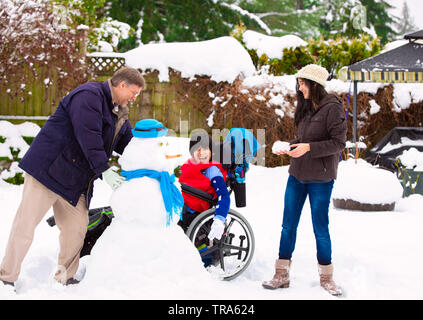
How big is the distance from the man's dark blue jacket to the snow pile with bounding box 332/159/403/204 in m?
3.93

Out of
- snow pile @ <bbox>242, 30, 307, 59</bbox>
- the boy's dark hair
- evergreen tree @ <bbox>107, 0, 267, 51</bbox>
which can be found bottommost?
the boy's dark hair

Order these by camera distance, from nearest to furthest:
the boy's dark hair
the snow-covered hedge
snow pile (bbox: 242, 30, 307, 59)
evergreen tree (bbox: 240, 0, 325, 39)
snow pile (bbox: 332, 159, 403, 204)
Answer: the boy's dark hair < snow pile (bbox: 332, 159, 403, 204) < the snow-covered hedge < snow pile (bbox: 242, 30, 307, 59) < evergreen tree (bbox: 240, 0, 325, 39)

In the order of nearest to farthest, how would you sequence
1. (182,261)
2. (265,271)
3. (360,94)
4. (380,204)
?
(182,261)
(265,271)
(380,204)
(360,94)

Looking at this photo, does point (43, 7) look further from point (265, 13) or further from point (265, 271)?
point (265, 13)

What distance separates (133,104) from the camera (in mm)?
8719

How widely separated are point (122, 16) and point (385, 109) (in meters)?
9.91

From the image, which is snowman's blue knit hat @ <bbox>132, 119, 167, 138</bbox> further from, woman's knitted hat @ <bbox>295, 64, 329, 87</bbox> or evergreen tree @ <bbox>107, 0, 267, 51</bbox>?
evergreen tree @ <bbox>107, 0, 267, 51</bbox>

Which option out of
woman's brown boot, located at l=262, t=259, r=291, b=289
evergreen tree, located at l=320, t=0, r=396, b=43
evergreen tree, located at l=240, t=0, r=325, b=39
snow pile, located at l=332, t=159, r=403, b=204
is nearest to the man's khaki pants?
woman's brown boot, located at l=262, t=259, r=291, b=289

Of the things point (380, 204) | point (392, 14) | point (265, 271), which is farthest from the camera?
point (392, 14)

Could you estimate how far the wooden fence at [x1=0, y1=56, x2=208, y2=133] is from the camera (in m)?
8.52

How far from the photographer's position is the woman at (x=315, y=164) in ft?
10.1

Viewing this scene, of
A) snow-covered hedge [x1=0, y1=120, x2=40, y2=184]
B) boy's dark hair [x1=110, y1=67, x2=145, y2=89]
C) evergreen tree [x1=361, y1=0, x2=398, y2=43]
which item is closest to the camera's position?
boy's dark hair [x1=110, y1=67, x2=145, y2=89]

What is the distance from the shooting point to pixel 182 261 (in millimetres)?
2787
